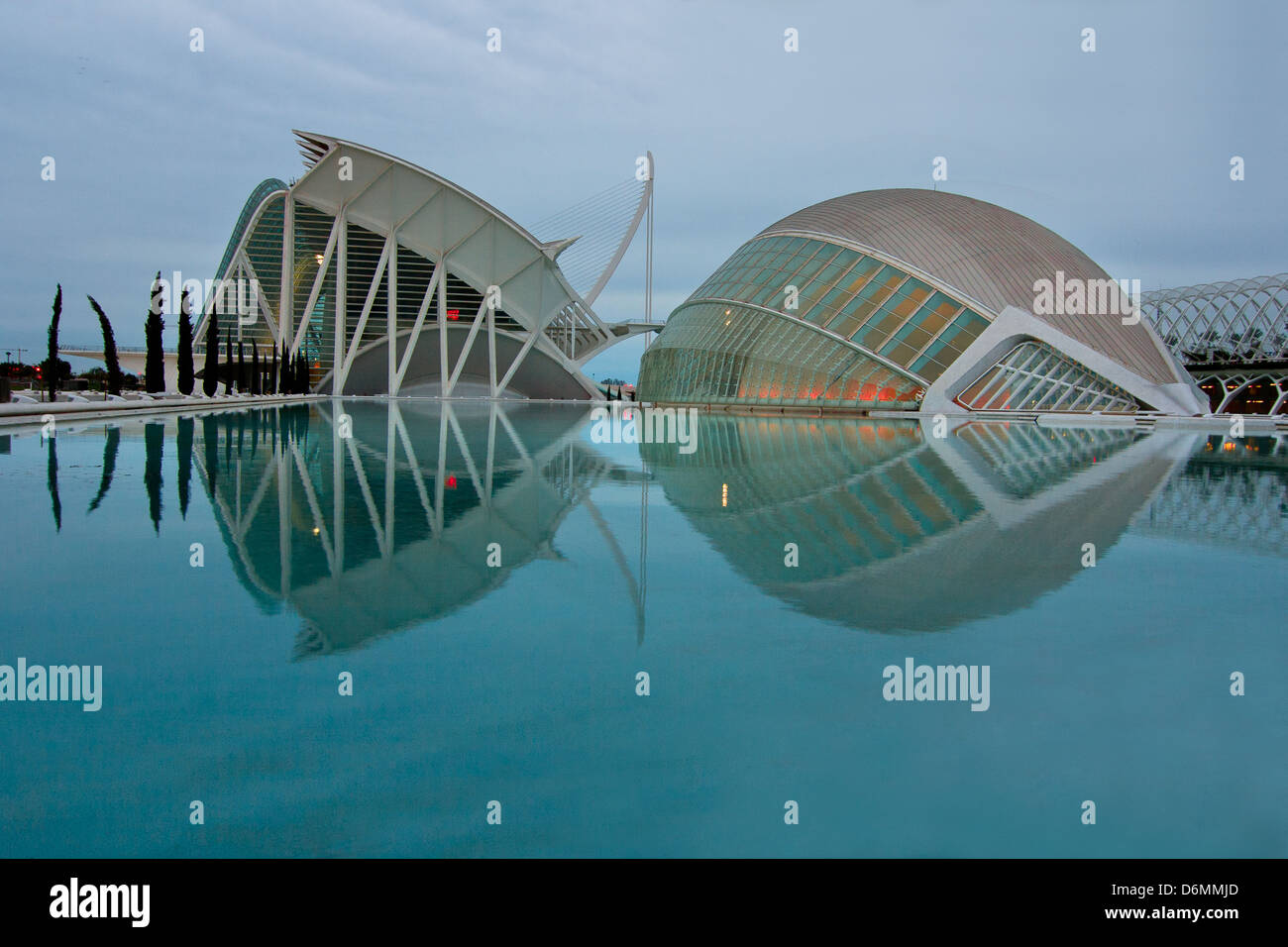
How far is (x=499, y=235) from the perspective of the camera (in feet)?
184

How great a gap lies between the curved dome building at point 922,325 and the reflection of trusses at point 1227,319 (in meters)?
30.4

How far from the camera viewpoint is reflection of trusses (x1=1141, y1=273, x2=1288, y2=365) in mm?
63031

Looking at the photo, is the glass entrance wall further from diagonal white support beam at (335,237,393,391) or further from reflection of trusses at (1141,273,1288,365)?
reflection of trusses at (1141,273,1288,365)

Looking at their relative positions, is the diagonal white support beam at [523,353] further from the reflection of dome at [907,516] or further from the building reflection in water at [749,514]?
the reflection of dome at [907,516]

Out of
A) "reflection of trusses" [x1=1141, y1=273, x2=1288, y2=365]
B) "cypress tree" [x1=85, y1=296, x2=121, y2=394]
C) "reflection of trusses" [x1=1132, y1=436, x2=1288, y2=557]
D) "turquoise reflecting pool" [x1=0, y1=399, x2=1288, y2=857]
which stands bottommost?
"turquoise reflecting pool" [x1=0, y1=399, x2=1288, y2=857]

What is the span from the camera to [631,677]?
4.13 meters

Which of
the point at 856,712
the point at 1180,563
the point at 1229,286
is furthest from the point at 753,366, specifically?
the point at 1229,286

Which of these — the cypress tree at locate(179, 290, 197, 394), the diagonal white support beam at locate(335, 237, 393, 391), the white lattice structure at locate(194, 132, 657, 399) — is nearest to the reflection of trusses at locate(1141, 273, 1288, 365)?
the white lattice structure at locate(194, 132, 657, 399)

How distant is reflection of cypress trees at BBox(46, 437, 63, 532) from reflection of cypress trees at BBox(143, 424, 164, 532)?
2.22ft

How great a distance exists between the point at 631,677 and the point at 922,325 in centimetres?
3234

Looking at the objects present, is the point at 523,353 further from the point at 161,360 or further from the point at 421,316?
the point at 161,360

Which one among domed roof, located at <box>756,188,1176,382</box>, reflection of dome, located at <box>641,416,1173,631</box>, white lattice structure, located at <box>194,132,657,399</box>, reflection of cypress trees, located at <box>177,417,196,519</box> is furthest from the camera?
white lattice structure, located at <box>194,132,657,399</box>

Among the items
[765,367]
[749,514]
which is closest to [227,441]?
[749,514]
